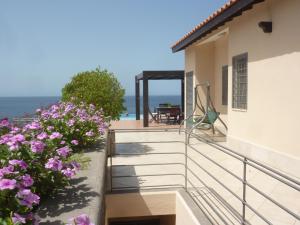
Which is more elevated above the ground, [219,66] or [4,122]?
[219,66]

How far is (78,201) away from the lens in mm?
2617

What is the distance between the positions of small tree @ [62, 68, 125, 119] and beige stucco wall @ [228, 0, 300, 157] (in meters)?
3.13

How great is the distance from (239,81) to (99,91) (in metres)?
3.52

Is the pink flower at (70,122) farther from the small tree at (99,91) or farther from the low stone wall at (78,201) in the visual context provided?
the small tree at (99,91)

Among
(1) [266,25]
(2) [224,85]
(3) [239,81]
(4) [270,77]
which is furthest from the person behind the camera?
(2) [224,85]

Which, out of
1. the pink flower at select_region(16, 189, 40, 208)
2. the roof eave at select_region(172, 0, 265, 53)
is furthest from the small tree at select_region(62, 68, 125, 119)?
the pink flower at select_region(16, 189, 40, 208)

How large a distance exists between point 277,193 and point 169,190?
1597 millimetres

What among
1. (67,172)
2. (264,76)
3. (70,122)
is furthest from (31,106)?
→ (67,172)

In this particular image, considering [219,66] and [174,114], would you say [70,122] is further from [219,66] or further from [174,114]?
[174,114]

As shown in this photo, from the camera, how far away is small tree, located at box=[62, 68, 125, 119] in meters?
8.77

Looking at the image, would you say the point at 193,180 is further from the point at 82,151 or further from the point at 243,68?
the point at 243,68

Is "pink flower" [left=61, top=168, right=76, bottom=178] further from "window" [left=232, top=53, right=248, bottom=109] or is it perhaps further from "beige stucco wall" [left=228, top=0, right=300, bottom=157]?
"window" [left=232, top=53, right=248, bottom=109]

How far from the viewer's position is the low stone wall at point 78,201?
7.66 feet

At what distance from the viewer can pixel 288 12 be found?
5.98 meters
